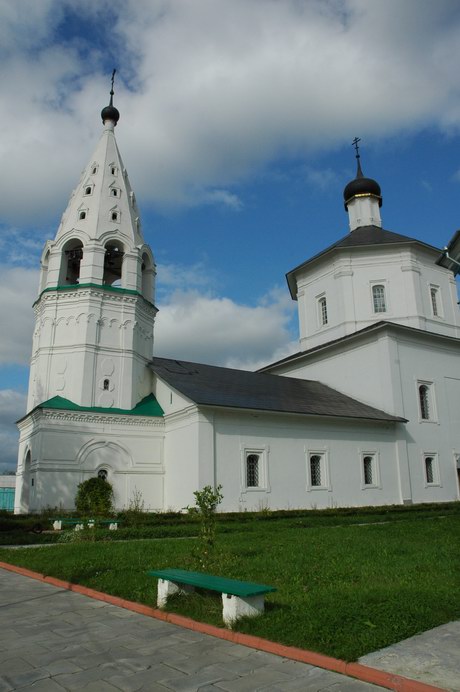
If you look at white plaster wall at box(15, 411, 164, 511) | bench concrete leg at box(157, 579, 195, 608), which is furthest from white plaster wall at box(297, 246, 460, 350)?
bench concrete leg at box(157, 579, 195, 608)

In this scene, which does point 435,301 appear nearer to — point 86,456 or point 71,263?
point 71,263

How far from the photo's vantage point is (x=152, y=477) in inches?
896

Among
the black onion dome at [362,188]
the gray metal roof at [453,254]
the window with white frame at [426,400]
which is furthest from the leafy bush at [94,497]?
the black onion dome at [362,188]

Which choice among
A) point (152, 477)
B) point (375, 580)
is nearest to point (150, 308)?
point (152, 477)

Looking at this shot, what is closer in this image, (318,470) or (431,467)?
(318,470)

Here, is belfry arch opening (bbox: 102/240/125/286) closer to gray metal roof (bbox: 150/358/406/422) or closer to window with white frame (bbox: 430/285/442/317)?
gray metal roof (bbox: 150/358/406/422)

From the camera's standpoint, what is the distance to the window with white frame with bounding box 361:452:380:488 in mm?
24531

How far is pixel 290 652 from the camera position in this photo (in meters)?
4.59

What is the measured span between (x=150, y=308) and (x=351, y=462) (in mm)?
12067

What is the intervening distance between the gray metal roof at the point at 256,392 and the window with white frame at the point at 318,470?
1.92m

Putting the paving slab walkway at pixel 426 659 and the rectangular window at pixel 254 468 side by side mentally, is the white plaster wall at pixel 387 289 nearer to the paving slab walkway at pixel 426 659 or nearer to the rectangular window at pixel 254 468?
the rectangular window at pixel 254 468

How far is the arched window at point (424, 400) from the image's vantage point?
89.6 feet

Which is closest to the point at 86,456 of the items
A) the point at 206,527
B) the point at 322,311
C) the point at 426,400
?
the point at 206,527

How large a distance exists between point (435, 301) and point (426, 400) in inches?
249
